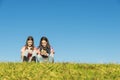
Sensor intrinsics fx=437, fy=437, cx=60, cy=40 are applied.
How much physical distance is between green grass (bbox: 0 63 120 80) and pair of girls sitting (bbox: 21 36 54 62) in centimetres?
448

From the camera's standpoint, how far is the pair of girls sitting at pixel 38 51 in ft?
73.3

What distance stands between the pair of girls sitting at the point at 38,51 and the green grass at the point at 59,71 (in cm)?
448

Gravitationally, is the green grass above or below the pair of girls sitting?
below

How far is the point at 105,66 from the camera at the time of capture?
17.7m

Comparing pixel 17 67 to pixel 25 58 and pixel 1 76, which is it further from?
pixel 25 58

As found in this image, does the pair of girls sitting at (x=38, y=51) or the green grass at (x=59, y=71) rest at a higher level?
the pair of girls sitting at (x=38, y=51)

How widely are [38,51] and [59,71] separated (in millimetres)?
6460

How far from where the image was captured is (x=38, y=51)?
2236 cm

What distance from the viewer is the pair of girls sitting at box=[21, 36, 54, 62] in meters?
22.3

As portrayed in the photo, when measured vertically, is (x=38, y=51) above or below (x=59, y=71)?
above

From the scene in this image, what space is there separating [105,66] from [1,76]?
4521 millimetres

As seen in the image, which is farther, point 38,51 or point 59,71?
point 38,51

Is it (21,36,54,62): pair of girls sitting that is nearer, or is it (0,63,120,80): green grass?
(0,63,120,80): green grass

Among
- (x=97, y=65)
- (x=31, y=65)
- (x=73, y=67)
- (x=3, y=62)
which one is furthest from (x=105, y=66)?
(x=3, y=62)
